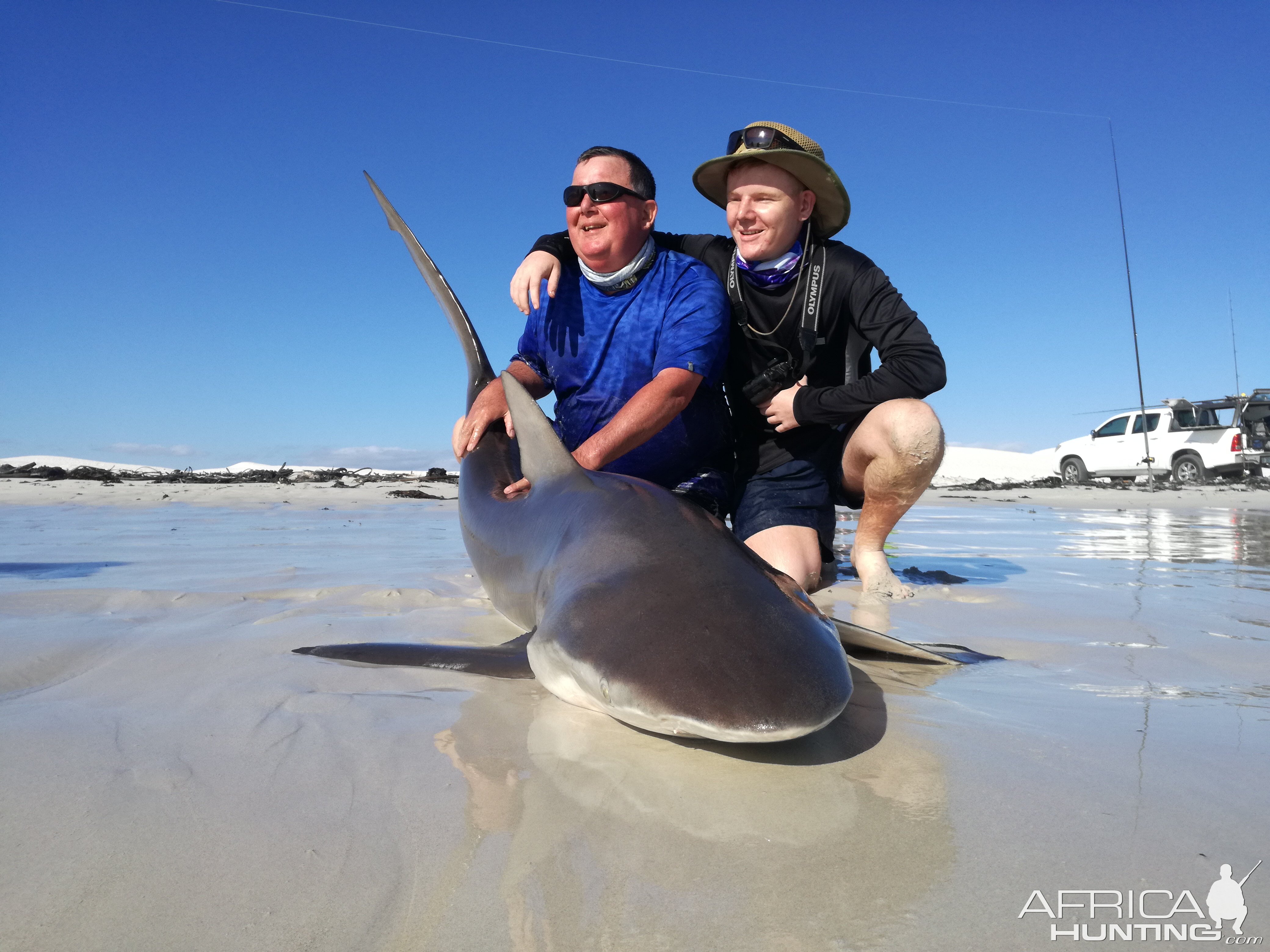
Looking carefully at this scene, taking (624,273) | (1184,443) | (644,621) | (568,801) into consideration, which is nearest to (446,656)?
(644,621)

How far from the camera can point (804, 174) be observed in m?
3.61

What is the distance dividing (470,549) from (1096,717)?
213 cm

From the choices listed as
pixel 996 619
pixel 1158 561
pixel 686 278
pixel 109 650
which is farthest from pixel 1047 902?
pixel 1158 561

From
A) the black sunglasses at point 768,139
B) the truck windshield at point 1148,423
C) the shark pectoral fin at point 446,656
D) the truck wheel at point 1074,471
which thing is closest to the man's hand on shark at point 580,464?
the shark pectoral fin at point 446,656

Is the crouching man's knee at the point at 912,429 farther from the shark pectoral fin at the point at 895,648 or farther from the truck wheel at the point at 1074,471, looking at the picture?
the truck wheel at the point at 1074,471

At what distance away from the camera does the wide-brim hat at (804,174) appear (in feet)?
11.5

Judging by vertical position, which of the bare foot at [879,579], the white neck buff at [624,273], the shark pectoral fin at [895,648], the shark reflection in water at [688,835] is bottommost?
the bare foot at [879,579]

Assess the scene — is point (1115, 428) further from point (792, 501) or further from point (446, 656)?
point (446, 656)

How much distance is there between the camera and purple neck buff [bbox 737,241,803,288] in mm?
3678

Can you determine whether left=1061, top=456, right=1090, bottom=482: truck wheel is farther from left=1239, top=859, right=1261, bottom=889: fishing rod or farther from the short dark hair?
left=1239, top=859, right=1261, bottom=889: fishing rod

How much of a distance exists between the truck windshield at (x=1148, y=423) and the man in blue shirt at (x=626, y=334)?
60.1 feet

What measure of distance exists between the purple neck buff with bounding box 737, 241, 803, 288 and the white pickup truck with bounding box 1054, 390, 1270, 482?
1466cm

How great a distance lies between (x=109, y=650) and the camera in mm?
2203

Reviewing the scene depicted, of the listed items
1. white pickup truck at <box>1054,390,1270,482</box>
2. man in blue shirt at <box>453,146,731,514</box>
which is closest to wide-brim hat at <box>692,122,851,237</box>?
man in blue shirt at <box>453,146,731,514</box>
